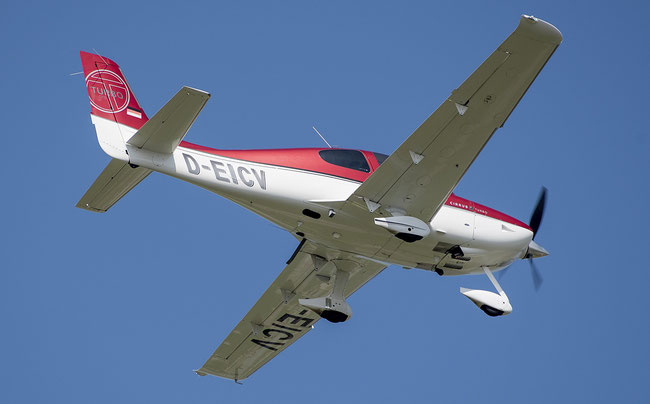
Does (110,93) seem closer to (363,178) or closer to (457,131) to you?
(363,178)

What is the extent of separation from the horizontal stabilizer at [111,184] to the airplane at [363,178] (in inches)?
0.8

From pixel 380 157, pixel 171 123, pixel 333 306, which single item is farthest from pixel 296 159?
pixel 333 306

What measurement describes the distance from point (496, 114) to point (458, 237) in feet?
11.4

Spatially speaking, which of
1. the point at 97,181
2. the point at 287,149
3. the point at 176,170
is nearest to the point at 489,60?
the point at 287,149

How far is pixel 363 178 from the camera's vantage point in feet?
55.5

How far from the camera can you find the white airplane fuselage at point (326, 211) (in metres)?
16.2

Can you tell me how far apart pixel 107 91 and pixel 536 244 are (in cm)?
1003

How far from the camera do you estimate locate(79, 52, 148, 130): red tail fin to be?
16.3 metres

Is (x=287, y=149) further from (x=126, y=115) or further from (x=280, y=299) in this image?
(x=280, y=299)

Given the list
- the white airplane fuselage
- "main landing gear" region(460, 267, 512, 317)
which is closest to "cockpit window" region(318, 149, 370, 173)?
the white airplane fuselage

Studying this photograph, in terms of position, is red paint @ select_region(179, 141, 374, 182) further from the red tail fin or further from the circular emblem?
the circular emblem


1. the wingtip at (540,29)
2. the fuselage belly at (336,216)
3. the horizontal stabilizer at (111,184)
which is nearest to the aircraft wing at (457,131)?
the wingtip at (540,29)

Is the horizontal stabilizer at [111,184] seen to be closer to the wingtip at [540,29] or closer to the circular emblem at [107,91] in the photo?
the circular emblem at [107,91]

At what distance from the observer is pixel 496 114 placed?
1516 cm
